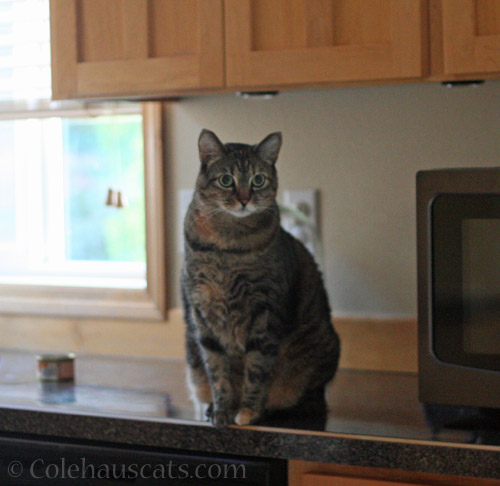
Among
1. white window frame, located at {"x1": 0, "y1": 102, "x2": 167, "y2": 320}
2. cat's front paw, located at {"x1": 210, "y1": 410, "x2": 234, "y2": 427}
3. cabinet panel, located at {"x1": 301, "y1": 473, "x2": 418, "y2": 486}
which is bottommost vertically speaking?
cabinet panel, located at {"x1": 301, "y1": 473, "x2": 418, "y2": 486}

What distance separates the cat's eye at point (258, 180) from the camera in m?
1.25

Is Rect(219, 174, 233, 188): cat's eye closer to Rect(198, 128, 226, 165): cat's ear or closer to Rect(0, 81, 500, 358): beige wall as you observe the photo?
Rect(198, 128, 226, 165): cat's ear

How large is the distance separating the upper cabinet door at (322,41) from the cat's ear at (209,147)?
0.17 m

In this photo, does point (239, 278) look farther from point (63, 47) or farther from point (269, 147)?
point (63, 47)

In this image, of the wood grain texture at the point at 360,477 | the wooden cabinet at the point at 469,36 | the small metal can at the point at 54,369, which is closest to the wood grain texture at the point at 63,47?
the small metal can at the point at 54,369

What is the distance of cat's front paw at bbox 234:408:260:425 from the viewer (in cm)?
121

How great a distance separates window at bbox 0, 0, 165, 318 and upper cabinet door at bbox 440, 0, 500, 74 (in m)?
0.76

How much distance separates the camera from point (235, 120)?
174 centimetres

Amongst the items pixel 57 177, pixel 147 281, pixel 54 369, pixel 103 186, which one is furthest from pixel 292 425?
pixel 57 177

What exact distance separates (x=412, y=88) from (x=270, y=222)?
519 millimetres

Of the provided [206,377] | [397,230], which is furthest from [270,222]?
[397,230]

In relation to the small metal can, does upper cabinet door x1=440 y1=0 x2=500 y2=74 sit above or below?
above

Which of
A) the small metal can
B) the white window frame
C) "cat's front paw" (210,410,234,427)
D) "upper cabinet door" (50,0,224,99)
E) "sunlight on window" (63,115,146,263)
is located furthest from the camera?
"sunlight on window" (63,115,146,263)

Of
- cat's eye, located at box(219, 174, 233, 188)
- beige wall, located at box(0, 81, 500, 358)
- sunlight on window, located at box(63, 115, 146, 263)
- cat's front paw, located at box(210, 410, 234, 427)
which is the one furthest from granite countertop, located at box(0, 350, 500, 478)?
sunlight on window, located at box(63, 115, 146, 263)
